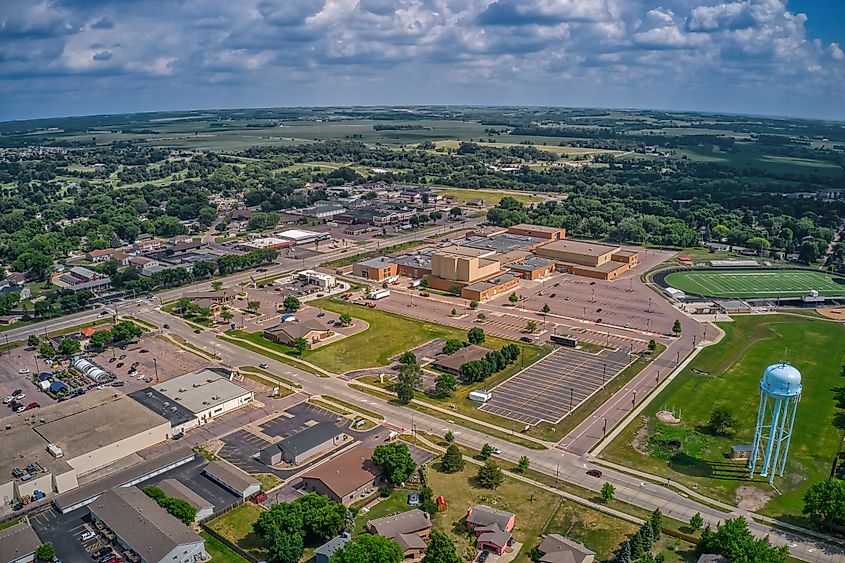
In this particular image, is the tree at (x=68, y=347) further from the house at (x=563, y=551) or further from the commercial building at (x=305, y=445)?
the house at (x=563, y=551)

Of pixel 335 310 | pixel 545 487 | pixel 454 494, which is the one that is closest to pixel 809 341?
pixel 545 487

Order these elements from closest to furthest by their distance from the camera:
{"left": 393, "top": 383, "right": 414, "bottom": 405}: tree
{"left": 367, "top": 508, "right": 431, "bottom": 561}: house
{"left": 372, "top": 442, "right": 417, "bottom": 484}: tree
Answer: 1. {"left": 367, "top": 508, "right": 431, "bottom": 561}: house
2. {"left": 372, "top": 442, "right": 417, "bottom": 484}: tree
3. {"left": 393, "top": 383, "right": 414, "bottom": 405}: tree

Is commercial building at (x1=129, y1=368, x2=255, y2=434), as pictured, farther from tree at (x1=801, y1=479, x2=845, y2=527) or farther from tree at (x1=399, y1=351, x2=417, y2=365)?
tree at (x1=801, y1=479, x2=845, y2=527)

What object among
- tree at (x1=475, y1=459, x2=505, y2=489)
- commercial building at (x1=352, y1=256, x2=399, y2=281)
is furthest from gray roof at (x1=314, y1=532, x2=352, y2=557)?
commercial building at (x1=352, y1=256, x2=399, y2=281)

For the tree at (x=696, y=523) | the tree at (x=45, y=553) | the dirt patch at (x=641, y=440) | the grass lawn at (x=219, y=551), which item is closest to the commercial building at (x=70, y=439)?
the tree at (x=45, y=553)

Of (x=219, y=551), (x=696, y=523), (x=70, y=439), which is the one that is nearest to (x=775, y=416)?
(x=696, y=523)
